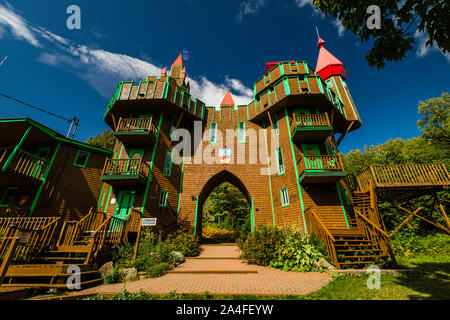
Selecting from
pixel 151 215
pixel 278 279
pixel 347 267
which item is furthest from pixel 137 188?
pixel 347 267

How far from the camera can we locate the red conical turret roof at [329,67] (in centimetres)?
1823

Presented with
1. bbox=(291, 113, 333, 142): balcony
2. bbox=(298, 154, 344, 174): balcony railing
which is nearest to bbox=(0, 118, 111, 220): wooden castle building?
bbox=(298, 154, 344, 174): balcony railing

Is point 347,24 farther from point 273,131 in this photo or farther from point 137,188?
point 137,188

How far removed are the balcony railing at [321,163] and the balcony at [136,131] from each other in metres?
11.8

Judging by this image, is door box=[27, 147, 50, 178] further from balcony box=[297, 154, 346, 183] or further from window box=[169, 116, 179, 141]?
balcony box=[297, 154, 346, 183]

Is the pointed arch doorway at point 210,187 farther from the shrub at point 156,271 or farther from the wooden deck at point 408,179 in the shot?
the wooden deck at point 408,179

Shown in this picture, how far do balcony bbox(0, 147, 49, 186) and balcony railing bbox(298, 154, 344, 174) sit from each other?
18.3 meters

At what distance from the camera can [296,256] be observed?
824 cm

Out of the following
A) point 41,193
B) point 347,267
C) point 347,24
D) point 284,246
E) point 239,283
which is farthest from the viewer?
point 41,193

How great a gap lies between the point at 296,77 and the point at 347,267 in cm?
1369

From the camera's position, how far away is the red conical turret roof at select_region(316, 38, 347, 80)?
18.2 m

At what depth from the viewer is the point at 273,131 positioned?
52.0ft

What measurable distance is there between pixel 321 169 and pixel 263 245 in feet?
22.1

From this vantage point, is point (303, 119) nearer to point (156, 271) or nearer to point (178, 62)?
point (156, 271)
